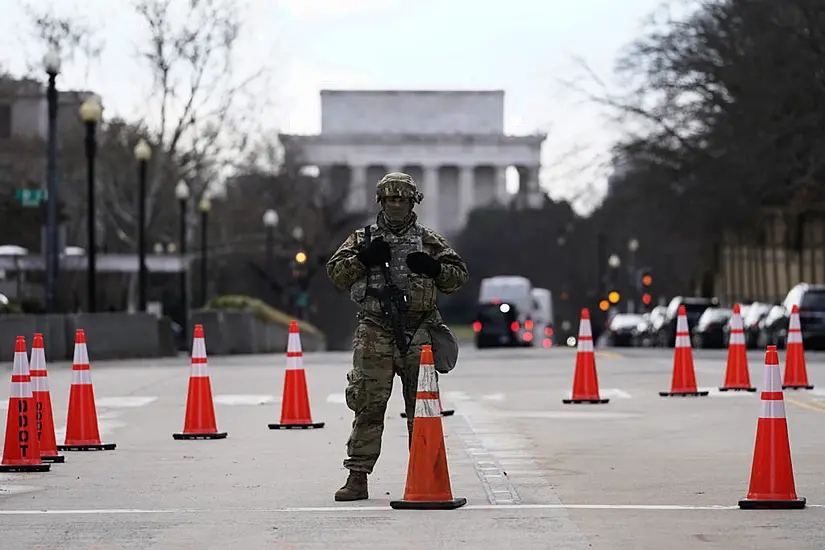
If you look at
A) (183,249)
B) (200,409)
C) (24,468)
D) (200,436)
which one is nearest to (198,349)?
(200,409)

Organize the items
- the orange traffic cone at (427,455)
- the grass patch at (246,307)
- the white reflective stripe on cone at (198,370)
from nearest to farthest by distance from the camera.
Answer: the orange traffic cone at (427,455) < the white reflective stripe on cone at (198,370) < the grass patch at (246,307)

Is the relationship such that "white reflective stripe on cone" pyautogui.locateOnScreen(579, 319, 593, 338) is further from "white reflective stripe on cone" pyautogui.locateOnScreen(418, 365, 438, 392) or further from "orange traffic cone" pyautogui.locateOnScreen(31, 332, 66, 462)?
"white reflective stripe on cone" pyautogui.locateOnScreen(418, 365, 438, 392)

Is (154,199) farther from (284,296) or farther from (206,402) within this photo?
(206,402)

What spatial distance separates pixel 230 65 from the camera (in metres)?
58.6

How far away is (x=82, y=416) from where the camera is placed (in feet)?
50.9

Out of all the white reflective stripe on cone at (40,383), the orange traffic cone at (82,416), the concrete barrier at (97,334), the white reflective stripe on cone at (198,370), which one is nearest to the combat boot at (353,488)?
the white reflective stripe on cone at (40,383)

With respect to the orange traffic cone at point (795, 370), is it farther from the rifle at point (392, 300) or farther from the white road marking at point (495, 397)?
the rifle at point (392, 300)

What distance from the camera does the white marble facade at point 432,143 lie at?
129125 mm

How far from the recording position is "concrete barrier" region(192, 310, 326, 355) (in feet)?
151

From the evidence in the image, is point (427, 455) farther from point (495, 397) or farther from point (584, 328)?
point (495, 397)

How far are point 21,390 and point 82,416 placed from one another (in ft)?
8.00

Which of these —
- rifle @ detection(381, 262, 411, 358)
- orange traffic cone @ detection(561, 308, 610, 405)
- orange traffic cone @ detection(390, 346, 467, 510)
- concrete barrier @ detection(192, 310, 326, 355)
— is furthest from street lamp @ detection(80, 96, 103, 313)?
orange traffic cone @ detection(390, 346, 467, 510)

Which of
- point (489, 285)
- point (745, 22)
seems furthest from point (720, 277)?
point (745, 22)

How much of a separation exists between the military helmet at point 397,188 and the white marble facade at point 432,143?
366 ft
